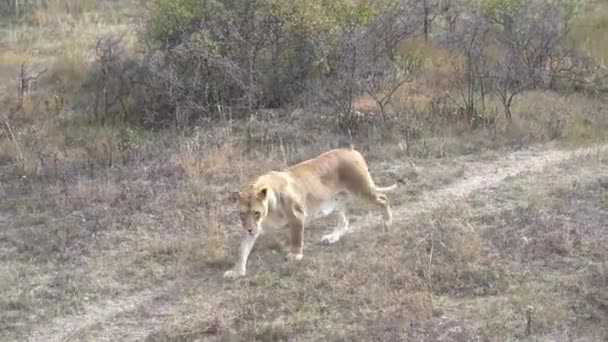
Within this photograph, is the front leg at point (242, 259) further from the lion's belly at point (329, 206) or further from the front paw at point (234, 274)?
the lion's belly at point (329, 206)

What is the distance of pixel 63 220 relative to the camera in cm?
899

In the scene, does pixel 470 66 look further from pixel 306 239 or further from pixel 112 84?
pixel 306 239

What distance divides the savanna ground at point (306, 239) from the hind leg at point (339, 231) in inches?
5.7

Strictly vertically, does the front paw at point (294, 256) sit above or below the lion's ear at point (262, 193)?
below

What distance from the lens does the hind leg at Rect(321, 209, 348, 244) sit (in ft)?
27.3

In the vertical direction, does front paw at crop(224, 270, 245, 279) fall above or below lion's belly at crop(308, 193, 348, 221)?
below

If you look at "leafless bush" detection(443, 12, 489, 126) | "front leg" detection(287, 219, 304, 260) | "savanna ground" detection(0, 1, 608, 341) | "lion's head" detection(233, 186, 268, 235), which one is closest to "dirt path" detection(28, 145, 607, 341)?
"savanna ground" detection(0, 1, 608, 341)

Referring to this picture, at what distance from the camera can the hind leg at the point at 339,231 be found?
832cm

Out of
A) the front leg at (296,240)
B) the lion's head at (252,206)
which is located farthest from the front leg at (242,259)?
the front leg at (296,240)

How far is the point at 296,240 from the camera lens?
788 cm

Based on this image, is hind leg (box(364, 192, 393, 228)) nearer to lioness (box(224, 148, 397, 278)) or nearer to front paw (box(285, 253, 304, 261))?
lioness (box(224, 148, 397, 278))

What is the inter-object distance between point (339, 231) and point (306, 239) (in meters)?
0.31

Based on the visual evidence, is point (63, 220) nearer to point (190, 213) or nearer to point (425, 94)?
point (190, 213)

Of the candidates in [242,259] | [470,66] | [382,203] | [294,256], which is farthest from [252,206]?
[470,66]
